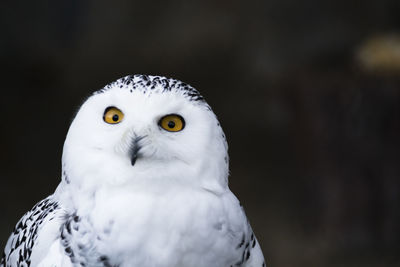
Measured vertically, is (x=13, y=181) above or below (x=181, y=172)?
below

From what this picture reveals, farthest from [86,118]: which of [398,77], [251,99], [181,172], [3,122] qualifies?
[251,99]

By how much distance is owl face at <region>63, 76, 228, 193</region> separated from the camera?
1.25m

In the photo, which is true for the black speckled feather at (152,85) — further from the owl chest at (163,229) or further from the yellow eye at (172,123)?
the owl chest at (163,229)

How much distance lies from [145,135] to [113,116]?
9 cm

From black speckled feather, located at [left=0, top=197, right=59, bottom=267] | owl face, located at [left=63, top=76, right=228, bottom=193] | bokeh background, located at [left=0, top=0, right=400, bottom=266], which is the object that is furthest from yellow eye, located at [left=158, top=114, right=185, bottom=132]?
bokeh background, located at [left=0, top=0, right=400, bottom=266]

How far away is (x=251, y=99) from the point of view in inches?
184

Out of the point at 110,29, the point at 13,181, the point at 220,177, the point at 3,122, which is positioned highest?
the point at 110,29

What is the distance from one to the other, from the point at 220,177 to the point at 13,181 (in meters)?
2.80

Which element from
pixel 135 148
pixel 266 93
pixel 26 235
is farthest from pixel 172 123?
pixel 266 93

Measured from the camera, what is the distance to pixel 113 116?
4.17ft

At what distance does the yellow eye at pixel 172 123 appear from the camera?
1.28 meters

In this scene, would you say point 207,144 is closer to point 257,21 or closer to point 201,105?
point 201,105

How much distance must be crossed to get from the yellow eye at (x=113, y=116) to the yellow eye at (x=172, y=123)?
0.08 metres

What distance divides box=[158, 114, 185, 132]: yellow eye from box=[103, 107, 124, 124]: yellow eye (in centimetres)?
8
